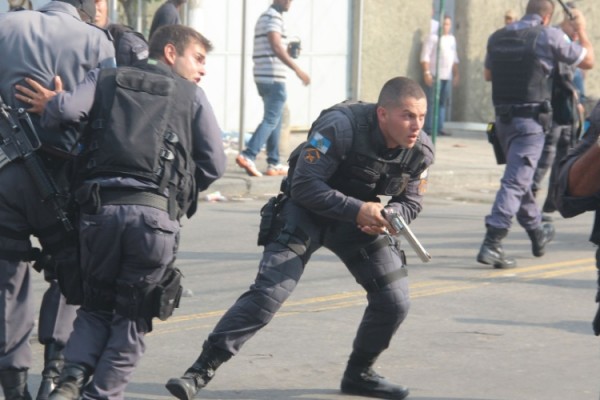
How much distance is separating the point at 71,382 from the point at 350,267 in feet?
4.90

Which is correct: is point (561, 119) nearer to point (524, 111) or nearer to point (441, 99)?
point (524, 111)

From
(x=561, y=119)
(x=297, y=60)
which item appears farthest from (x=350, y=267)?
(x=297, y=60)

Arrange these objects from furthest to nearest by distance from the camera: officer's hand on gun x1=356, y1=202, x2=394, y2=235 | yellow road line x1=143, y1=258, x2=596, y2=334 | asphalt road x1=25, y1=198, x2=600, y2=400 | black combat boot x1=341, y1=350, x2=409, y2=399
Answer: yellow road line x1=143, y1=258, x2=596, y2=334 < asphalt road x1=25, y1=198, x2=600, y2=400 < black combat boot x1=341, y1=350, x2=409, y2=399 < officer's hand on gun x1=356, y1=202, x2=394, y2=235

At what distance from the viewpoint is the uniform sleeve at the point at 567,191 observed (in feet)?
15.1

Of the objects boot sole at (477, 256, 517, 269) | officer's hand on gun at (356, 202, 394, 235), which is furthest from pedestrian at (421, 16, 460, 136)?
officer's hand on gun at (356, 202, 394, 235)

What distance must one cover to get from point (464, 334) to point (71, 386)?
2938 millimetres

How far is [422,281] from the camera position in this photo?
8852 millimetres

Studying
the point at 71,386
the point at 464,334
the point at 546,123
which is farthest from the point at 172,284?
the point at 546,123

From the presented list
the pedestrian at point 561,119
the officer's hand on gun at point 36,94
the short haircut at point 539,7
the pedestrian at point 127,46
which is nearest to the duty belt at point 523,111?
the pedestrian at point 561,119

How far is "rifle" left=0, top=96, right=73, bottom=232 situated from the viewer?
5285 millimetres

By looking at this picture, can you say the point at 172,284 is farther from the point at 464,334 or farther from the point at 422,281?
the point at 422,281

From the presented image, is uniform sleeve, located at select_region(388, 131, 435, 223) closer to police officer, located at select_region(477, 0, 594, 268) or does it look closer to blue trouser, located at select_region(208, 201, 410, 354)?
blue trouser, located at select_region(208, 201, 410, 354)

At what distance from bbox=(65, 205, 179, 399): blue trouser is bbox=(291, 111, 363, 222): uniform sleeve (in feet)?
2.47

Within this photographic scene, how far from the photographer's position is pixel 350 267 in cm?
591
